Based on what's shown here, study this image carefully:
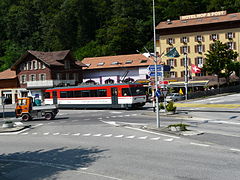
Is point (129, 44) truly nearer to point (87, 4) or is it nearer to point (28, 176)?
point (87, 4)

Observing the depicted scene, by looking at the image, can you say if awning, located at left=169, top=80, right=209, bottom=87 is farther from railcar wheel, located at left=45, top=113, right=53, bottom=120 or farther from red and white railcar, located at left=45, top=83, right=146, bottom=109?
Result: railcar wheel, located at left=45, top=113, right=53, bottom=120

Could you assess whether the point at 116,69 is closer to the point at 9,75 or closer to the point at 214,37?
the point at 214,37

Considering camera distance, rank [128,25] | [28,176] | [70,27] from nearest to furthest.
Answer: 1. [28,176]
2. [128,25]
3. [70,27]

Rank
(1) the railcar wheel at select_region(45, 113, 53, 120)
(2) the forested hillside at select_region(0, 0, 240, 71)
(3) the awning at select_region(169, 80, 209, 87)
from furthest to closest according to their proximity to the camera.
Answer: (2) the forested hillside at select_region(0, 0, 240, 71) → (3) the awning at select_region(169, 80, 209, 87) → (1) the railcar wheel at select_region(45, 113, 53, 120)

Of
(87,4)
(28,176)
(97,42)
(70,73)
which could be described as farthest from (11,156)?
(87,4)

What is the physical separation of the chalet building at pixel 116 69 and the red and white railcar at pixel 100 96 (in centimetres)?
2508

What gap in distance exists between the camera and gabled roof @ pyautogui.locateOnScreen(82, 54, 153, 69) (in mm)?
68031

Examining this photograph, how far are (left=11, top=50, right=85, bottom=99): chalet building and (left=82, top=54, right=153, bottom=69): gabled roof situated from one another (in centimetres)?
665

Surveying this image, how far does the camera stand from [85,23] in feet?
340

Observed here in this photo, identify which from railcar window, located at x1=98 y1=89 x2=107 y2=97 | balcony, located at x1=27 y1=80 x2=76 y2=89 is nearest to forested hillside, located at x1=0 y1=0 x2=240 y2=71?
balcony, located at x1=27 y1=80 x2=76 y2=89

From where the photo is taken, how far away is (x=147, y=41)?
9106cm

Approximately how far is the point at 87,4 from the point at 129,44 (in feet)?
98.1

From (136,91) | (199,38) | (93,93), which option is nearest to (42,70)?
(93,93)

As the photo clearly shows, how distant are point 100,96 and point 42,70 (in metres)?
29.0
